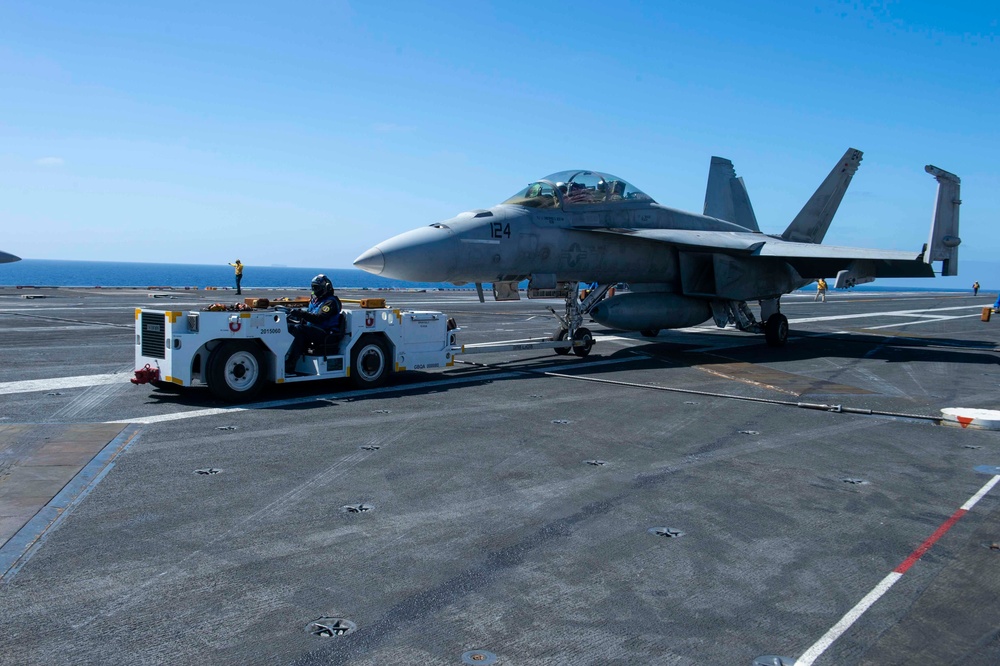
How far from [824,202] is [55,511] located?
2313cm

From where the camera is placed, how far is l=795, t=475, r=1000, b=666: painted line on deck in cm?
432

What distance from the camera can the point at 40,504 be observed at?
6.48m

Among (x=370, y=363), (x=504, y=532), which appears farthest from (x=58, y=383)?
(x=504, y=532)

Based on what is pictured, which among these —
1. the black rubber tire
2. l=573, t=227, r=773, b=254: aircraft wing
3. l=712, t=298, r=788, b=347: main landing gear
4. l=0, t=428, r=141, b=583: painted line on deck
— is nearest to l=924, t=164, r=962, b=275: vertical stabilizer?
l=573, t=227, r=773, b=254: aircraft wing

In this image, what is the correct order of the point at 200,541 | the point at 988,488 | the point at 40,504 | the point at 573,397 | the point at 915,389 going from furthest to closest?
the point at 915,389 → the point at 573,397 → the point at 988,488 → the point at 40,504 → the point at 200,541

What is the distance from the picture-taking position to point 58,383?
12.7 meters

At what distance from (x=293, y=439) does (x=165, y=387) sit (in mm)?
4440

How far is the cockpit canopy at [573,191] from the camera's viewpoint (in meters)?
17.0

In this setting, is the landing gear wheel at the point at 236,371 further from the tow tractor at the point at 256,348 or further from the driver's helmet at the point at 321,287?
the driver's helmet at the point at 321,287

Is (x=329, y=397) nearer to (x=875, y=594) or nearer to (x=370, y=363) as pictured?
(x=370, y=363)

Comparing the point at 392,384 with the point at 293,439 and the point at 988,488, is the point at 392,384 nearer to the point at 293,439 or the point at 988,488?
the point at 293,439

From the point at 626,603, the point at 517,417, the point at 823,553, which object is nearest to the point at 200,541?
the point at 626,603

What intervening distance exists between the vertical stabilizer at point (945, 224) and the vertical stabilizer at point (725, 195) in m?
8.52

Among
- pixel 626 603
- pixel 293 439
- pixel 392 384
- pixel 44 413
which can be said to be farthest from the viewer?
pixel 392 384
